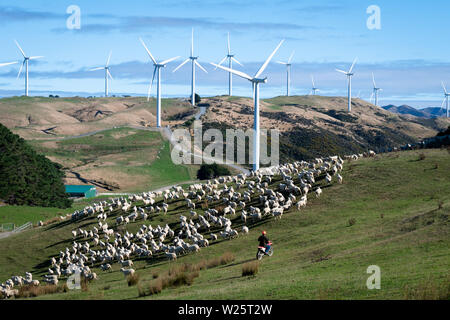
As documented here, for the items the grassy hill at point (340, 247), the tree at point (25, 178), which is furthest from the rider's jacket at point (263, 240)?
the tree at point (25, 178)

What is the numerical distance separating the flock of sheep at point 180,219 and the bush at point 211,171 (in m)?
66.6

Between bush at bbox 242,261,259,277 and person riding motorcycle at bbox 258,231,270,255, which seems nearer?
bush at bbox 242,261,259,277

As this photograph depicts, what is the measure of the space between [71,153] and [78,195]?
46.2 m

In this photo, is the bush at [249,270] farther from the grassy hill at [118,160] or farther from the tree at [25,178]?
the grassy hill at [118,160]

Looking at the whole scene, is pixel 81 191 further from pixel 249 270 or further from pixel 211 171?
pixel 249 270

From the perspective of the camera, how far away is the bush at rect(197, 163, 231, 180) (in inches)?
5241

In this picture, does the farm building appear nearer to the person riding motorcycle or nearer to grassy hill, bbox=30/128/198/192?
grassy hill, bbox=30/128/198/192

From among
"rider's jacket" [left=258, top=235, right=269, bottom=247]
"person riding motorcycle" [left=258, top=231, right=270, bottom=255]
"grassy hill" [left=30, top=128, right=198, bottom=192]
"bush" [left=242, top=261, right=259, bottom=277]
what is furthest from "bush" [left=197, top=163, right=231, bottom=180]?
"bush" [left=242, top=261, right=259, bottom=277]

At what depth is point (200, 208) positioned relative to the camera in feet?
187

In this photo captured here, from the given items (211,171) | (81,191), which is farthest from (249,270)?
(211,171)

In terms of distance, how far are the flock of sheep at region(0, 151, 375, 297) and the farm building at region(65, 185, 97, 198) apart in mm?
59164

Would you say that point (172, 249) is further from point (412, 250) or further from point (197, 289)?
point (412, 250)

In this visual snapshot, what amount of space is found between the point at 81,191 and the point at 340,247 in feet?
319

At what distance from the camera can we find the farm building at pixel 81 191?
12312 cm
